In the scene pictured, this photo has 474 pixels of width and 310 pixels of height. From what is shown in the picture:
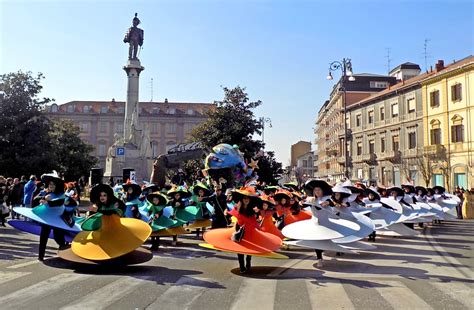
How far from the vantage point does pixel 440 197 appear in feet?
73.1

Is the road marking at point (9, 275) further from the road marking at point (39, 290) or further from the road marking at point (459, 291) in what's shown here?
the road marking at point (459, 291)

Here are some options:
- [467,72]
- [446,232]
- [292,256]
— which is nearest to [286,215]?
[292,256]

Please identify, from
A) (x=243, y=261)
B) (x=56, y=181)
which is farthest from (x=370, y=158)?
(x=56, y=181)

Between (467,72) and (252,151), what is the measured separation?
21617 mm

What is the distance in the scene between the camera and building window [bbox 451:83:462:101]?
138 feet

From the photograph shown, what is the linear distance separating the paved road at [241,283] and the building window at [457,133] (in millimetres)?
33716

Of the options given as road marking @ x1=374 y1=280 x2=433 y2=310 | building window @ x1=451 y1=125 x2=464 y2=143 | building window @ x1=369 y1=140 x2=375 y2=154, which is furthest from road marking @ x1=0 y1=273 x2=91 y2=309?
building window @ x1=369 y1=140 x2=375 y2=154

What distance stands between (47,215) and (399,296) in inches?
293

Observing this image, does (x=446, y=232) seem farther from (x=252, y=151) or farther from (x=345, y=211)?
(x=252, y=151)

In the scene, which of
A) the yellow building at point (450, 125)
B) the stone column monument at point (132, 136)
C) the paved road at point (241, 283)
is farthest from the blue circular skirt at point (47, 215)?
the yellow building at point (450, 125)

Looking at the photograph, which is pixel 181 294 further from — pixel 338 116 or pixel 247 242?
pixel 338 116

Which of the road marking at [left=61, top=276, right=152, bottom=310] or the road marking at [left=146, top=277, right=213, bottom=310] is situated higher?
the road marking at [left=61, top=276, right=152, bottom=310]

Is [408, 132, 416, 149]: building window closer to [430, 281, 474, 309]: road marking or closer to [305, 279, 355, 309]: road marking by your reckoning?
[430, 281, 474, 309]: road marking

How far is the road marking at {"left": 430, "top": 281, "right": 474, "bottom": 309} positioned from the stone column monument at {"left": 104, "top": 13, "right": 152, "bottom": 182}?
110 feet
